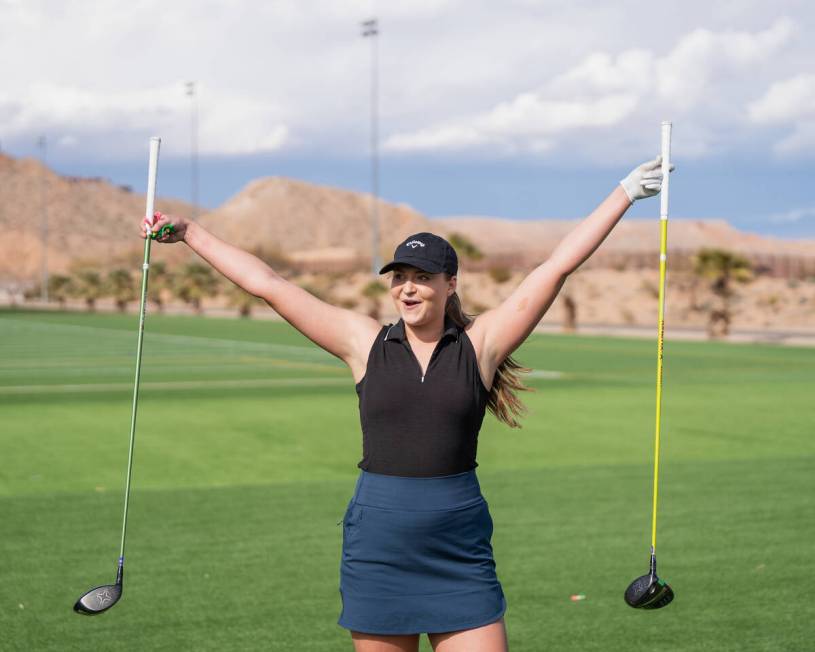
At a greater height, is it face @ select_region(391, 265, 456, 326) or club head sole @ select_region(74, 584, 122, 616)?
face @ select_region(391, 265, 456, 326)

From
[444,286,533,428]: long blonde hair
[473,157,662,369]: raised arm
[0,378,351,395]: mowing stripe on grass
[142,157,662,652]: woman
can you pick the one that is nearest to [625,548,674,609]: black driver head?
[142,157,662,652]: woman

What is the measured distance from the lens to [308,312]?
4.61 metres

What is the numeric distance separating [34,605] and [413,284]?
436 cm

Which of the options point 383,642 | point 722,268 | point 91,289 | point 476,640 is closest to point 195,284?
point 91,289

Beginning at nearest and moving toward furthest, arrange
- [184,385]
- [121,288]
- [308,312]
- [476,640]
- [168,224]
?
[476,640], [308,312], [168,224], [184,385], [121,288]

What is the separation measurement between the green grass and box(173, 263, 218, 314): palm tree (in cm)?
6327

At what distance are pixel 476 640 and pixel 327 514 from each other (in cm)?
663

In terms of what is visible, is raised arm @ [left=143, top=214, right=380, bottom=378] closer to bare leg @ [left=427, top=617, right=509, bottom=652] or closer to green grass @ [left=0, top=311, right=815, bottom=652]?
bare leg @ [left=427, top=617, right=509, bottom=652]

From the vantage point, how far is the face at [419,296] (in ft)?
14.6

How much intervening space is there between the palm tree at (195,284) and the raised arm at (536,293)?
7980 cm

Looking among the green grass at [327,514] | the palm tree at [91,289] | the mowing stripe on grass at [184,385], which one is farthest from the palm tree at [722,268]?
the palm tree at [91,289]

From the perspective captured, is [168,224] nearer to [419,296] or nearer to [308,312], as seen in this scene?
[308,312]

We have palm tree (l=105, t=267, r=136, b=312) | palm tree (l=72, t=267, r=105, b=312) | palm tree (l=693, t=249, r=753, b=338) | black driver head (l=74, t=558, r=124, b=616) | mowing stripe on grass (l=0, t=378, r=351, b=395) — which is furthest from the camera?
palm tree (l=105, t=267, r=136, b=312)

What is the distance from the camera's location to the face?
14.6 ft
